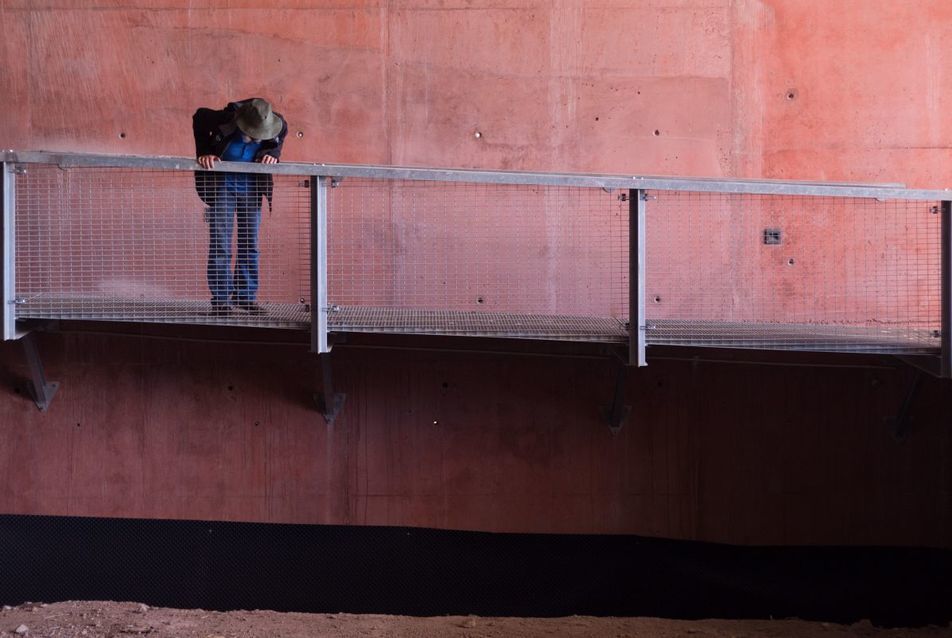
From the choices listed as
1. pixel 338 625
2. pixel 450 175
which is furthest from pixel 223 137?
pixel 338 625

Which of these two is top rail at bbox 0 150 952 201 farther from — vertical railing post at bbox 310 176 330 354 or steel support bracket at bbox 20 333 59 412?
steel support bracket at bbox 20 333 59 412

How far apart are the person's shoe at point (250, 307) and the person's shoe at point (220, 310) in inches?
1.9

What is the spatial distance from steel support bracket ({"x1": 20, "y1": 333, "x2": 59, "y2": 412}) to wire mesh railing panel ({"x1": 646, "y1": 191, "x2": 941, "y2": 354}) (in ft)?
11.0

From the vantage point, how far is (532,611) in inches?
183

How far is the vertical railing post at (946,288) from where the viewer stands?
135 inches

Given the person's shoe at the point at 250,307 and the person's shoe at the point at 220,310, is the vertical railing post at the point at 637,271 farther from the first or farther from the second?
the person's shoe at the point at 220,310

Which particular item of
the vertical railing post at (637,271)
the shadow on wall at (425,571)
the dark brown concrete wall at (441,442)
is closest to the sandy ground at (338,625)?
the shadow on wall at (425,571)

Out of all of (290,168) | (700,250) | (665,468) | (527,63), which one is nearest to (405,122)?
(527,63)

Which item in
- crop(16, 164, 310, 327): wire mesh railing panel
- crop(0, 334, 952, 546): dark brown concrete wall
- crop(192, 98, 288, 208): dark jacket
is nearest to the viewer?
crop(192, 98, 288, 208): dark jacket

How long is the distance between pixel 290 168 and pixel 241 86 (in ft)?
4.63

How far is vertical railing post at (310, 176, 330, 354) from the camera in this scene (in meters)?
3.54

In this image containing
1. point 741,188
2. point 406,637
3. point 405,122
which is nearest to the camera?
point 741,188

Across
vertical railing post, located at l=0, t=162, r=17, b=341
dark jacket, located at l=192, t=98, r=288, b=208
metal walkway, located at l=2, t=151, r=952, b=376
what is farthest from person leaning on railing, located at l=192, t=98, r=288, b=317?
vertical railing post, located at l=0, t=162, r=17, b=341

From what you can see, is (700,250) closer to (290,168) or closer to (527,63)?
(527,63)
